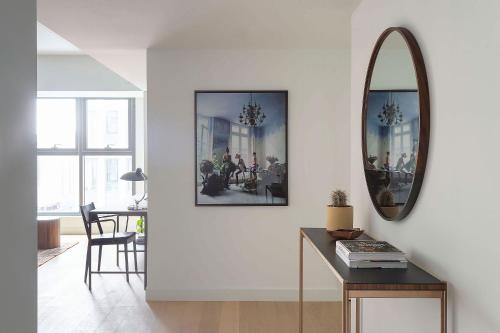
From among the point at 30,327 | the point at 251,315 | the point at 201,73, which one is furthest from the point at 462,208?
the point at 201,73

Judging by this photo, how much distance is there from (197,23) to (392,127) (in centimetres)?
188

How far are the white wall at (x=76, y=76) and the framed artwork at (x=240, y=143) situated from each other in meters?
3.49

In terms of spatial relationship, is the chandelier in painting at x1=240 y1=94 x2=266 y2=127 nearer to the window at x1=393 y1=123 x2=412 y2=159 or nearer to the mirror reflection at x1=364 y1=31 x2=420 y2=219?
the mirror reflection at x1=364 y1=31 x2=420 y2=219

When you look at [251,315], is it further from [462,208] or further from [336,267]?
[462,208]

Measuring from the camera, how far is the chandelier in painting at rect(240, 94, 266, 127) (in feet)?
14.0

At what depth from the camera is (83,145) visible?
26.7 feet

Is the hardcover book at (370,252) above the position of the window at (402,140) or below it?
below

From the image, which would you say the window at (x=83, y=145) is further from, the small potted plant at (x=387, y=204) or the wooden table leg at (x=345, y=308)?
the wooden table leg at (x=345, y=308)

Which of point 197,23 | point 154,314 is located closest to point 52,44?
point 197,23

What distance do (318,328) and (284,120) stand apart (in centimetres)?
186

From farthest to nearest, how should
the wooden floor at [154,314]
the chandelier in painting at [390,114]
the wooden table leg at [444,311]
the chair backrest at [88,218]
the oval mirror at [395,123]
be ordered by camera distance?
the chair backrest at [88,218]
the wooden floor at [154,314]
the chandelier in painting at [390,114]
the oval mirror at [395,123]
the wooden table leg at [444,311]

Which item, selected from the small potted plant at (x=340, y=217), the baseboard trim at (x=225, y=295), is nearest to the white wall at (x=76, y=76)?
the baseboard trim at (x=225, y=295)

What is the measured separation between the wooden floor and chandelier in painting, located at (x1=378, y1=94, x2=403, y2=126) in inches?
77.1

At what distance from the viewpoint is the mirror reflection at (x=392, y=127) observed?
2018 mm
